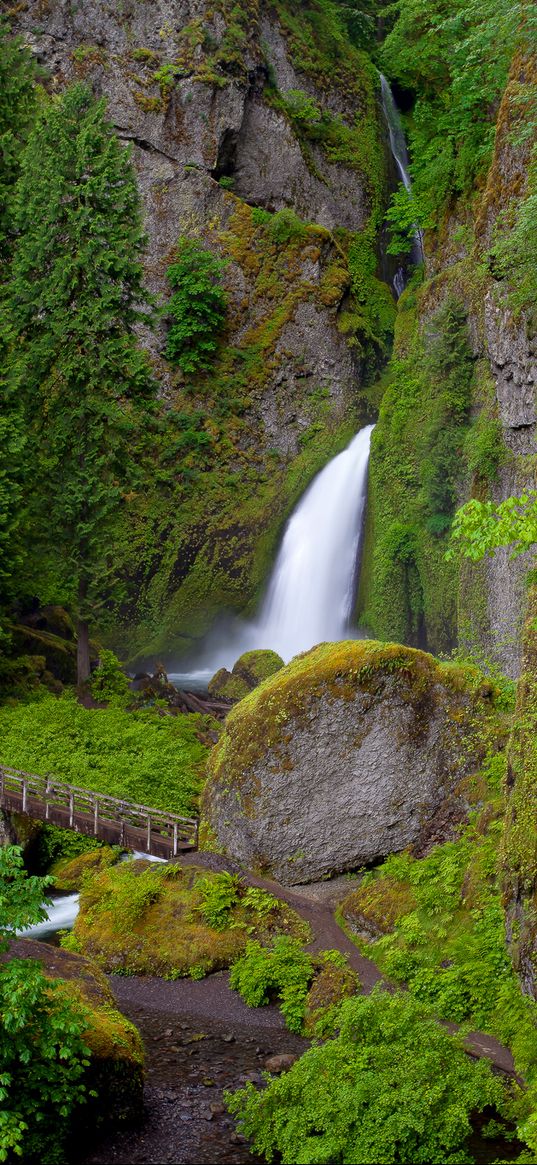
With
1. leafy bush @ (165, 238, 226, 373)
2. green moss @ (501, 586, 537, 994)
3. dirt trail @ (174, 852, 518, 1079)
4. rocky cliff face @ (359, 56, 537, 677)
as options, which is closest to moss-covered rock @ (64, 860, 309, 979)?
→ dirt trail @ (174, 852, 518, 1079)

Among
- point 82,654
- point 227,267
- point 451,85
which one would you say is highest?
point 451,85

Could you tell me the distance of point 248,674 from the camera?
24750 mm

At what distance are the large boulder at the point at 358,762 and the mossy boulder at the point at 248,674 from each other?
33.8 ft

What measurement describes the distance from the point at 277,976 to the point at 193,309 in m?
26.3

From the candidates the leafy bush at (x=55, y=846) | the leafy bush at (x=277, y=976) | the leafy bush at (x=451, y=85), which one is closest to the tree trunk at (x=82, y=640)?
the leafy bush at (x=55, y=846)

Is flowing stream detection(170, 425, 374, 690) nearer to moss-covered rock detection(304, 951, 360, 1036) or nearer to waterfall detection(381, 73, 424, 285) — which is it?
waterfall detection(381, 73, 424, 285)

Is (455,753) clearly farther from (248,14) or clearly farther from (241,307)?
(248,14)

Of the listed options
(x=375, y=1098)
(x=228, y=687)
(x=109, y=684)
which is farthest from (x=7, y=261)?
(x=375, y=1098)

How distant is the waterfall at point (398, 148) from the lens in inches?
1457

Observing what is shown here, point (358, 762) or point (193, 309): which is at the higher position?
point (193, 309)

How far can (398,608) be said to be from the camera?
84.5 feet

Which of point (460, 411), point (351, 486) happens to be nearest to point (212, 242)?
point (351, 486)

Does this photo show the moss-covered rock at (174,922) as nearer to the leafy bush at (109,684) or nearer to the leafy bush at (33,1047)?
the leafy bush at (33,1047)

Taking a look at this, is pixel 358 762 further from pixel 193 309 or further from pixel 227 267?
pixel 227 267
